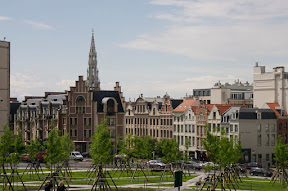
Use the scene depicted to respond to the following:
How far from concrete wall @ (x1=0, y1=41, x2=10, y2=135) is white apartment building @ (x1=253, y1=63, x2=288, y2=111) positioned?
53.3 metres

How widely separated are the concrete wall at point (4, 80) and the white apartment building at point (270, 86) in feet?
175

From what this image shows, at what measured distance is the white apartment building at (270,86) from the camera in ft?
384

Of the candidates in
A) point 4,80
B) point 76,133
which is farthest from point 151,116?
point 4,80

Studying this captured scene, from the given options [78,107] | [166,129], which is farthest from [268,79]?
[78,107]

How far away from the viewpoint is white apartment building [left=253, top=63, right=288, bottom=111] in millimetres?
117125

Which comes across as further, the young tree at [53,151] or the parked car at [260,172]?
the parked car at [260,172]

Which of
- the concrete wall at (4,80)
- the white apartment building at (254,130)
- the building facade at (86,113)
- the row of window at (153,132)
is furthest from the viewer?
the row of window at (153,132)

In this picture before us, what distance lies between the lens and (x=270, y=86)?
12019 centimetres

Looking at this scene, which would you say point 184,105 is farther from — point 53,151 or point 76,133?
point 53,151

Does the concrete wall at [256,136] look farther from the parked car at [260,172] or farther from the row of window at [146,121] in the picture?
the row of window at [146,121]

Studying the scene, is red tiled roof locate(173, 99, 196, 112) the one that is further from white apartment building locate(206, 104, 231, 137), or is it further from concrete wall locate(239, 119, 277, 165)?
concrete wall locate(239, 119, 277, 165)

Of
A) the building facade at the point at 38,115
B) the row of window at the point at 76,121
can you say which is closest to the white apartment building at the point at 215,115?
the row of window at the point at 76,121

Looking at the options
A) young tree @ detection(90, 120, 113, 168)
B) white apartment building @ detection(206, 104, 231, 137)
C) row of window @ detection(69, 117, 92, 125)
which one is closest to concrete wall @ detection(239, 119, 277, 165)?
white apartment building @ detection(206, 104, 231, 137)

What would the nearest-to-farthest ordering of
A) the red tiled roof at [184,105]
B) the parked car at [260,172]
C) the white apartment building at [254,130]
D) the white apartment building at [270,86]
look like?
the parked car at [260,172] → the white apartment building at [254,130] → the white apartment building at [270,86] → the red tiled roof at [184,105]
